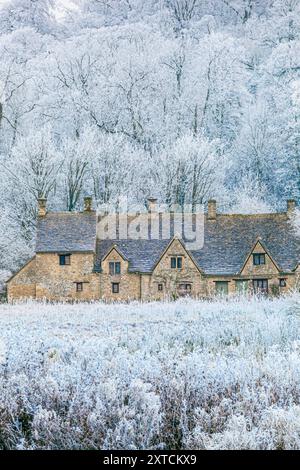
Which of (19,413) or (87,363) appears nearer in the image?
(19,413)

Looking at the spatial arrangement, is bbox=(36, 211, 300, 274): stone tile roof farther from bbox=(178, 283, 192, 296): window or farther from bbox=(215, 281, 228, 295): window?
bbox=(178, 283, 192, 296): window

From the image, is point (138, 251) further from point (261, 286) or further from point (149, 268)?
point (261, 286)

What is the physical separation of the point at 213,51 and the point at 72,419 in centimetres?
5846

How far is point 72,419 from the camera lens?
25.3 feet

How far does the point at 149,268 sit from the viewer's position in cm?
4309

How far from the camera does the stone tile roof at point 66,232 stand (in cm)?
4356

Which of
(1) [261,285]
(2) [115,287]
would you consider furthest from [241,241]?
(2) [115,287]

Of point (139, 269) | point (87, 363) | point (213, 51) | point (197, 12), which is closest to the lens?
point (87, 363)

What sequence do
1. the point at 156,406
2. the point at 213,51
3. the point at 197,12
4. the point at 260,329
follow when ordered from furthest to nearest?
the point at 197,12 → the point at 213,51 → the point at 260,329 → the point at 156,406

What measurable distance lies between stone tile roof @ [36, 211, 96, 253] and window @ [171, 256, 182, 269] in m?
5.74

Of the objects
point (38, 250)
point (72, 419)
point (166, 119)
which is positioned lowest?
point (72, 419)

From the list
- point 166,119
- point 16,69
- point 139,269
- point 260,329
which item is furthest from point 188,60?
point 260,329

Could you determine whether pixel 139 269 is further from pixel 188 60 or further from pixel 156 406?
pixel 156 406

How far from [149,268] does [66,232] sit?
6781 mm
